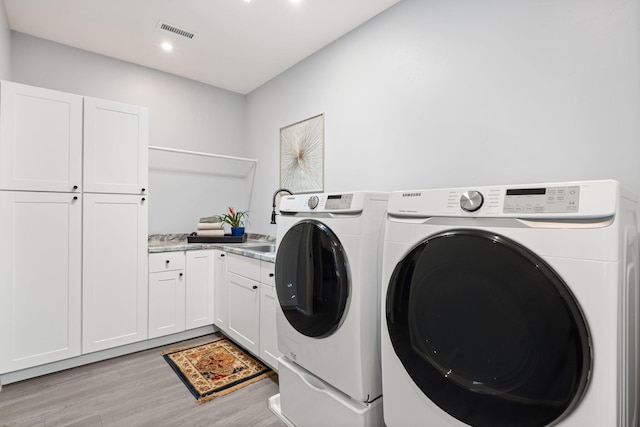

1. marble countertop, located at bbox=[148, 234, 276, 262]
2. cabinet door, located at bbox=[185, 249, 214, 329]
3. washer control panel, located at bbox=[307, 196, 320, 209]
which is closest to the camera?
washer control panel, located at bbox=[307, 196, 320, 209]

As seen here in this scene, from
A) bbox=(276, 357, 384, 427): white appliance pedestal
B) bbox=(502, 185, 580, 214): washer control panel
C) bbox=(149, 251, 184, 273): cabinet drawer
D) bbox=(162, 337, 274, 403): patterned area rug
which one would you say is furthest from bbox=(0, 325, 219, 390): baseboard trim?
bbox=(502, 185, 580, 214): washer control panel

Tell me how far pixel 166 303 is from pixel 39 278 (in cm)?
88

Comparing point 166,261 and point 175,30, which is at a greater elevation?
point 175,30

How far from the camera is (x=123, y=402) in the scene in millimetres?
1955

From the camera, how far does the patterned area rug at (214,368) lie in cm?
210

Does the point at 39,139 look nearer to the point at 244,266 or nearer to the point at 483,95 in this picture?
the point at 244,266

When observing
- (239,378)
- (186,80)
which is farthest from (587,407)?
(186,80)

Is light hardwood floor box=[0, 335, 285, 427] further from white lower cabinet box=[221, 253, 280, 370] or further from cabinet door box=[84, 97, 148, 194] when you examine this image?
cabinet door box=[84, 97, 148, 194]

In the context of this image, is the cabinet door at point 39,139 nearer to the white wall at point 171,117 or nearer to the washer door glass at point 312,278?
the white wall at point 171,117

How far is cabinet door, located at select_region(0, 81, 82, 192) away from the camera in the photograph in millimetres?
2115

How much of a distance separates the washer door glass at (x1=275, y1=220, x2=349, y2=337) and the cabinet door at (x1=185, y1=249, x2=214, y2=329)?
1461 mm

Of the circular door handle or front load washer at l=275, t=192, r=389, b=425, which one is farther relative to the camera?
front load washer at l=275, t=192, r=389, b=425

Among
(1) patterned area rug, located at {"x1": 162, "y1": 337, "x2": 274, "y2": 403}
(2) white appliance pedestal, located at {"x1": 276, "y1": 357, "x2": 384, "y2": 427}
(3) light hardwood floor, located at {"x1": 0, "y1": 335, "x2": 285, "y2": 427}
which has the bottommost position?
(3) light hardwood floor, located at {"x1": 0, "y1": 335, "x2": 285, "y2": 427}

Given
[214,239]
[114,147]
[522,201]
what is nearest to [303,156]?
[214,239]
